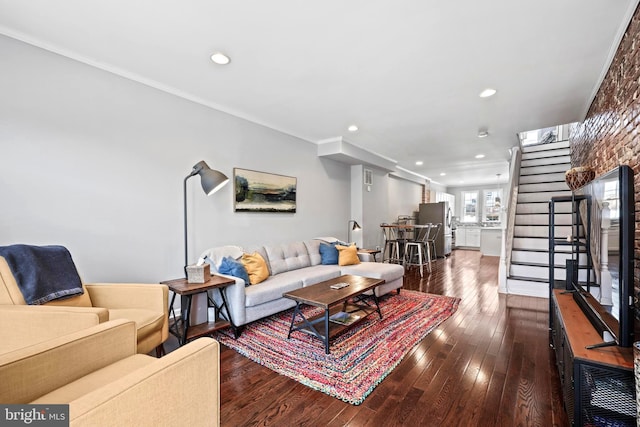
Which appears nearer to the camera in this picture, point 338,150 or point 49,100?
point 49,100

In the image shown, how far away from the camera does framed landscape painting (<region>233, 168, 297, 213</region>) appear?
372cm

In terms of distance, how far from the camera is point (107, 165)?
2588 millimetres

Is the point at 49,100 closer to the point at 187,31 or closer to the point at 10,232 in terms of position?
the point at 10,232

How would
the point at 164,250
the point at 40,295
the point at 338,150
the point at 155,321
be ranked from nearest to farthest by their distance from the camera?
the point at 40,295
the point at 155,321
the point at 164,250
the point at 338,150

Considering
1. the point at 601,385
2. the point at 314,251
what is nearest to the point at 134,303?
the point at 314,251

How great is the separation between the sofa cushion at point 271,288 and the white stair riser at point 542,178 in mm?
4899

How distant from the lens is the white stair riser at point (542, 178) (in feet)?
17.1

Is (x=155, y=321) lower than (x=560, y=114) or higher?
lower

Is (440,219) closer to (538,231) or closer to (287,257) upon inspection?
(538,231)

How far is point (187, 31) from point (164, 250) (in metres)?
2.06

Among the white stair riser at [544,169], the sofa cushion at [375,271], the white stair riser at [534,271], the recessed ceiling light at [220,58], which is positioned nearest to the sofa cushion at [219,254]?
the sofa cushion at [375,271]

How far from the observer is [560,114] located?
147 inches

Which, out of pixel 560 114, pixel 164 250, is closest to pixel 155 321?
pixel 164 250

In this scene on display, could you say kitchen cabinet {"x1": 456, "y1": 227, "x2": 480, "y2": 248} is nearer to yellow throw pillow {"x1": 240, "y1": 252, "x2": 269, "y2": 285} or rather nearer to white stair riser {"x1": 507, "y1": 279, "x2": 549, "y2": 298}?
white stair riser {"x1": 507, "y1": 279, "x2": 549, "y2": 298}
